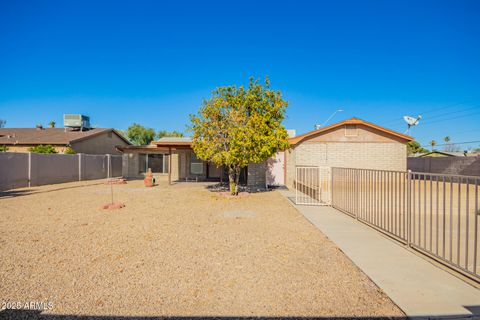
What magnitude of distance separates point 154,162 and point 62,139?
358 inches

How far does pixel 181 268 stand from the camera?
407cm

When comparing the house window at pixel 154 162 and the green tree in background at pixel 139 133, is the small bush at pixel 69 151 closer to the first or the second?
the house window at pixel 154 162

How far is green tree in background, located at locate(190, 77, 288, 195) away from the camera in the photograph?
11203 mm

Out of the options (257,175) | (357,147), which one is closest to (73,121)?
(257,175)

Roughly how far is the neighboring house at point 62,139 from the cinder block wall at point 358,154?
63.1ft

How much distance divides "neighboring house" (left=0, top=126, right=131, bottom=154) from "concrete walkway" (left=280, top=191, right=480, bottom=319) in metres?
24.8

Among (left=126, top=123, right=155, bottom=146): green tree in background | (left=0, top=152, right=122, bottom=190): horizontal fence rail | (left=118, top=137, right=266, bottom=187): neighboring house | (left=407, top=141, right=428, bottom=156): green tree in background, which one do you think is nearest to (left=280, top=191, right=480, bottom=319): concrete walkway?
(left=118, top=137, right=266, bottom=187): neighboring house

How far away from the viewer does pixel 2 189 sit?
43.3 feet

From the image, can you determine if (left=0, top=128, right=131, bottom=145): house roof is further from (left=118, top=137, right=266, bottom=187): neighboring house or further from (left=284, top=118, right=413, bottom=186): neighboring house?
(left=284, top=118, right=413, bottom=186): neighboring house

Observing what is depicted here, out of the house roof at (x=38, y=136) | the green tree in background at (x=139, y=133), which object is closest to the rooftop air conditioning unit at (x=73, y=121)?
the house roof at (x=38, y=136)

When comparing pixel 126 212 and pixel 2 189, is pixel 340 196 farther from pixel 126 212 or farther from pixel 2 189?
pixel 2 189

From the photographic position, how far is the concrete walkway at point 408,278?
2.87m

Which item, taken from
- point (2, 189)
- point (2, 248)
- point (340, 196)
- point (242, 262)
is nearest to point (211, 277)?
point (242, 262)

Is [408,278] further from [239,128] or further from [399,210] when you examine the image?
[239,128]
